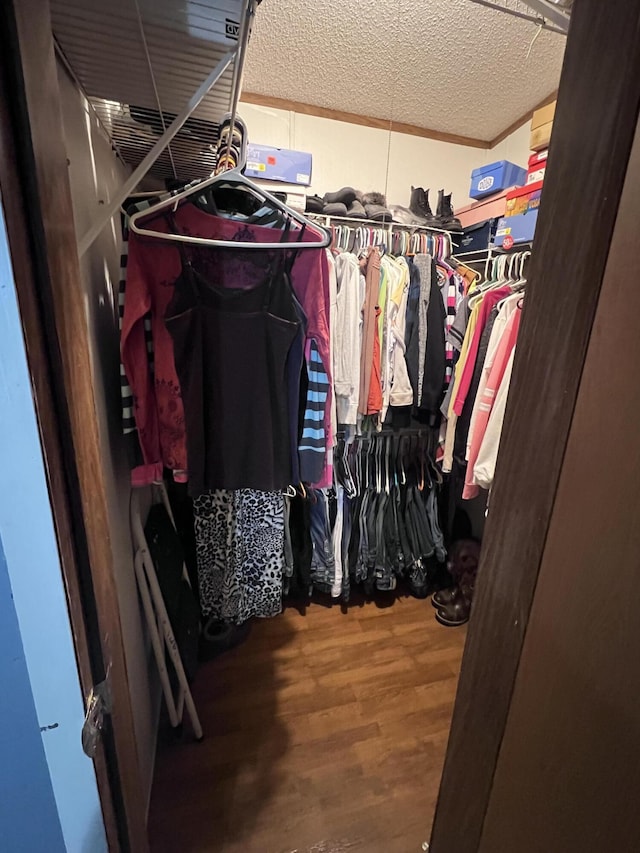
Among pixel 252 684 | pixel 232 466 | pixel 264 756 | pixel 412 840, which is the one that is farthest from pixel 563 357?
pixel 252 684

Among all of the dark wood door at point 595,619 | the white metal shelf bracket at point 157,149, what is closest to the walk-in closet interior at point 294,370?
the white metal shelf bracket at point 157,149

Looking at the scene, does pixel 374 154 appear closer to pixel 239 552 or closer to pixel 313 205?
pixel 313 205

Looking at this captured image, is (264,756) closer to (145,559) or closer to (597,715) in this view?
(145,559)

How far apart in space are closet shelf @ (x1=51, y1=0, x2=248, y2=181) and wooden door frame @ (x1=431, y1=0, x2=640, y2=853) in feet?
1.73

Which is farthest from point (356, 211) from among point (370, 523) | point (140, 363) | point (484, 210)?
point (370, 523)

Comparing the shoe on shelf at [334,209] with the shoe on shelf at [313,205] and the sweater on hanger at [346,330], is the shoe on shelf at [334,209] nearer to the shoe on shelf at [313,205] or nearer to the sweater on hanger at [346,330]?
the shoe on shelf at [313,205]

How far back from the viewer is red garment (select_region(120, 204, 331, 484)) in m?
1.01

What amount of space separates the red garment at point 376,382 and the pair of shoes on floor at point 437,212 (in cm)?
77

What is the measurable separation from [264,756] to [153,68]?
1971 mm

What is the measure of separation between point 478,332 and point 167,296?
117 cm

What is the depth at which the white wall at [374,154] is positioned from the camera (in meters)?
2.00

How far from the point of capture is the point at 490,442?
1412mm

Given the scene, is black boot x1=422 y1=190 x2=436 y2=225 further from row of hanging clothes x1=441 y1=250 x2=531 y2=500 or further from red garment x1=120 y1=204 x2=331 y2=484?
red garment x1=120 y1=204 x2=331 y2=484

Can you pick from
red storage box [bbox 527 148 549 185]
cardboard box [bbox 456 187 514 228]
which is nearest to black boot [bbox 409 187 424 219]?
cardboard box [bbox 456 187 514 228]
